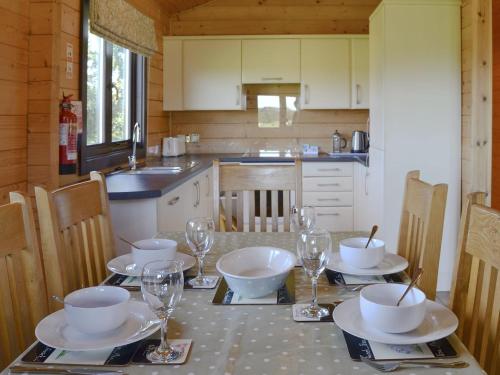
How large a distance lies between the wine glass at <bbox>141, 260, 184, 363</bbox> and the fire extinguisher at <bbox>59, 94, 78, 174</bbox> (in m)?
1.72

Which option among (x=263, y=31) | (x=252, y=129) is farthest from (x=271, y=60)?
(x=252, y=129)

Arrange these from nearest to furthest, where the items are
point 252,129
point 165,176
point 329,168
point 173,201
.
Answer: point 173,201 → point 165,176 → point 329,168 → point 252,129

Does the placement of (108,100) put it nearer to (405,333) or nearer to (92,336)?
(92,336)

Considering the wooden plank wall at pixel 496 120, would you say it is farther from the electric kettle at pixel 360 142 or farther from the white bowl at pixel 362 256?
the white bowl at pixel 362 256

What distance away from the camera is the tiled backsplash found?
500 cm

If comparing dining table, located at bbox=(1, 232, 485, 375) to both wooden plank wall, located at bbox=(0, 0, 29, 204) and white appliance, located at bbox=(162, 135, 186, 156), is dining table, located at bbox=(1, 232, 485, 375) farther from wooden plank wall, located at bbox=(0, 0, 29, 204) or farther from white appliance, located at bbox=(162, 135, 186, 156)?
white appliance, located at bbox=(162, 135, 186, 156)

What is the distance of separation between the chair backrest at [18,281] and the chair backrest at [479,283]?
3.30 ft

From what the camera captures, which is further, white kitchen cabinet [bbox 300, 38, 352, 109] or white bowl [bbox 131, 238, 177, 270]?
white kitchen cabinet [bbox 300, 38, 352, 109]

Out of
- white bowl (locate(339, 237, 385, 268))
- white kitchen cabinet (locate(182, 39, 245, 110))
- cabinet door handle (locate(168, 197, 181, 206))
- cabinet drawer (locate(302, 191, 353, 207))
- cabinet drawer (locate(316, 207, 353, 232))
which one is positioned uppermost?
white kitchen cabinet (locate(182, 39, 245, 110))

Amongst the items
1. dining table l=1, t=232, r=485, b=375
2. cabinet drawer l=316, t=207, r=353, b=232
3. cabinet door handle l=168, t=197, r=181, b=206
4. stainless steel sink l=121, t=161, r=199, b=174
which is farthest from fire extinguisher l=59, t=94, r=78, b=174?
cabinet drawer l=316, t=207, r=353, b=232

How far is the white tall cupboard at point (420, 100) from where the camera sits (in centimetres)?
340

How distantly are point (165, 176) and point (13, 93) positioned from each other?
0.98m

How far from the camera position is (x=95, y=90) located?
332cm

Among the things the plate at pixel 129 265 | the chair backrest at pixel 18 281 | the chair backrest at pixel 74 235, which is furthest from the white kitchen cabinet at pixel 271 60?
the chair backrest at pixel 18 281
